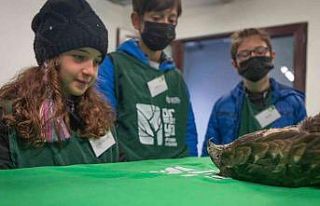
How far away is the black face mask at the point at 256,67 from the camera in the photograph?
187 centimetres

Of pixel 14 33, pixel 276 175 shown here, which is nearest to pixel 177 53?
pixel 14 33

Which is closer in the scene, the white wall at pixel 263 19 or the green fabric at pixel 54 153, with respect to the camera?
the green fabric at pixel 54 153

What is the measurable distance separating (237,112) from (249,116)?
0.19ft

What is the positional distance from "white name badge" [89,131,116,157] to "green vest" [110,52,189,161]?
0.90 feet

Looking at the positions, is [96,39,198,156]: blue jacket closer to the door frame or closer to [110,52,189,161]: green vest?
[110,52,189,161]: green vest

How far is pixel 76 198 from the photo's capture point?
0.55 m

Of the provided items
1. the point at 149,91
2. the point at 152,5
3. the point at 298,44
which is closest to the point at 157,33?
the point at 152,5

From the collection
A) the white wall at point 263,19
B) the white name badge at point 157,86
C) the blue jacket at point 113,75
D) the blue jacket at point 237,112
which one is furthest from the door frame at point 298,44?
the white name badge at point 157,86

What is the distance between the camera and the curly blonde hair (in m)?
1.03

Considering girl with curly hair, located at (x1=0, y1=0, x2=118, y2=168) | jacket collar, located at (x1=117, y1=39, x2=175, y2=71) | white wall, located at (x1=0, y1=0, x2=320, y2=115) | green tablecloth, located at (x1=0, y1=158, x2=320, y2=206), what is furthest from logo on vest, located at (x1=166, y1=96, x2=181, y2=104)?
white wall, located at (x1=0, y1=0, x2=320, y2=115)

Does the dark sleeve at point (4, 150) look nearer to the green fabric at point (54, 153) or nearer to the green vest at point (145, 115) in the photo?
the green fabric at point (54, 153)

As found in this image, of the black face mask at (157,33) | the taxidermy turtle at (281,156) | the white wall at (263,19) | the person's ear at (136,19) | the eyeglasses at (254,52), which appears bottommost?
the taxidermy turtle at (281,156)

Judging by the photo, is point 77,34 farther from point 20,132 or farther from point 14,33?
point 14,33

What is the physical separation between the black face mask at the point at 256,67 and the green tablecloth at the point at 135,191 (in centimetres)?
113
